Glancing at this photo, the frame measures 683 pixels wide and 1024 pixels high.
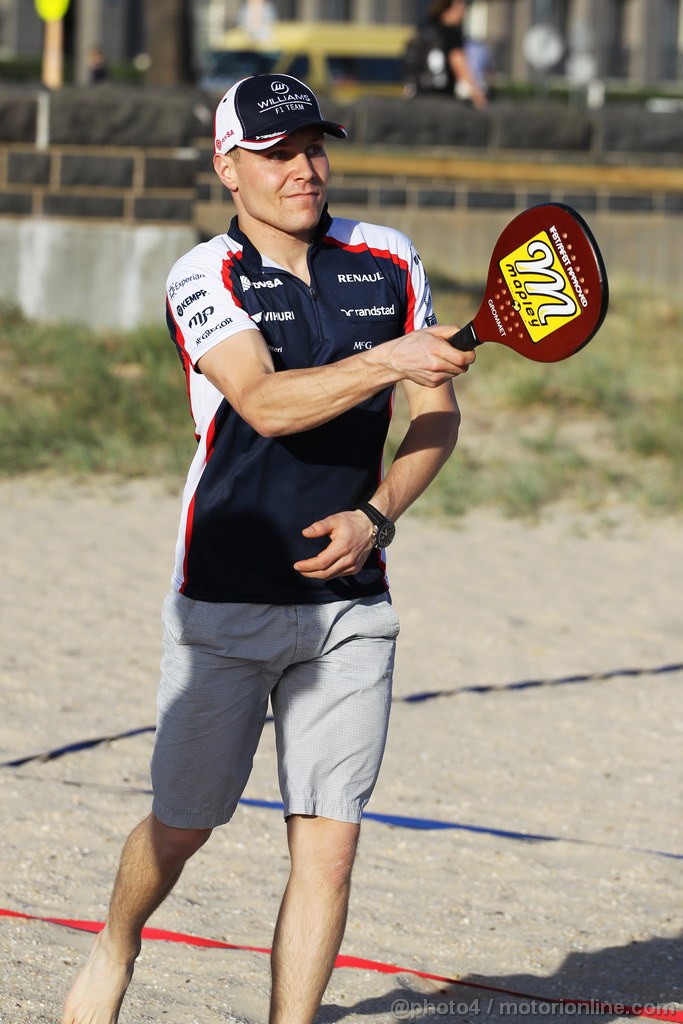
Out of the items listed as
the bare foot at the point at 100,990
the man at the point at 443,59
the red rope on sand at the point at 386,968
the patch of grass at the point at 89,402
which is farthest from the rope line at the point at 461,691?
the man at the point at 443,59

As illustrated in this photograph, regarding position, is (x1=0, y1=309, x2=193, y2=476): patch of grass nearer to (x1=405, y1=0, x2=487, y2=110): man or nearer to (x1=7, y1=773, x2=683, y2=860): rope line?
(x1=405, y1=0, x2=487, y2=110): man

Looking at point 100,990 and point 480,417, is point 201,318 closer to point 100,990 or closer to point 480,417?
point 100,990

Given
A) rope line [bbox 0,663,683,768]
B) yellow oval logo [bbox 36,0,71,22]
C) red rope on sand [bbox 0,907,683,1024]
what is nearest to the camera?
red rope on sand [bbox 0,907,683,1024]

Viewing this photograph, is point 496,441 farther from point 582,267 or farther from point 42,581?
point 582,267

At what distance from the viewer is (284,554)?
117 inches

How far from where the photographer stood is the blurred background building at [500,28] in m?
40.0

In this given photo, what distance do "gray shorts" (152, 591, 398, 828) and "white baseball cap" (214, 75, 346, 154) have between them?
90 cm

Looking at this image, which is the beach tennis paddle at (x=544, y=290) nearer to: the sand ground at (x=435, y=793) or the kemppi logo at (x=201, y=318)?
the kemppi logo at (x=201, y=318)

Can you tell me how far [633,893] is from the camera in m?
4.23

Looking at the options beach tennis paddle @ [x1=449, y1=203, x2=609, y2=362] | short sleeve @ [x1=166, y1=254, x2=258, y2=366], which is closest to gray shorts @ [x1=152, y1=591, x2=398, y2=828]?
short sleeve @ [x1=166, y1=254, x2=258, y2=366]

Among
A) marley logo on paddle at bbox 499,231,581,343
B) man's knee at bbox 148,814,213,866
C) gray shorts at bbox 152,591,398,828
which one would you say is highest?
marley logo on paddle at bbox 499,231,581,343

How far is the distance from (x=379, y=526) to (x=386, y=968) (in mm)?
1319

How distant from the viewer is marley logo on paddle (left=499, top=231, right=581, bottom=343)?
275cm

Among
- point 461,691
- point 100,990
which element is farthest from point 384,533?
point 461,691
